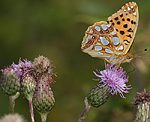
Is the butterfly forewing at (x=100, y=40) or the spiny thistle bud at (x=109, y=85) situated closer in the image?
the spiny thistle bud at (x=109, y=85)

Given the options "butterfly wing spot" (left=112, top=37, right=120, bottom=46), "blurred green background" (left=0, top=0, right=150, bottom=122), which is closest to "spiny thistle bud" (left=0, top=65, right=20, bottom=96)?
"butterfly wing spot" (left=112, top=37, right=120, bottom=46)

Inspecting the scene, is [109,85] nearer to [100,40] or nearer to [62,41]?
[100,40]

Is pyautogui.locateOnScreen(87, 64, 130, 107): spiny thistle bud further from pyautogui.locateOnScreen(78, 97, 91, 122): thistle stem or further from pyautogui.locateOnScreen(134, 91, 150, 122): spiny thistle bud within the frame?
pyautogui.locateOnScreen(134, 91, 150, 122): spiny thistle bud

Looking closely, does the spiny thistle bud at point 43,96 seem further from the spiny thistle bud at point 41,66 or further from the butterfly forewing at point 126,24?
the butterfly forewing at point 126,24

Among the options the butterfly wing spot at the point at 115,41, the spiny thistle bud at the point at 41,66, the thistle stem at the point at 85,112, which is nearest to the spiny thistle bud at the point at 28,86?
the spiny thistle bud at the point at 41,66

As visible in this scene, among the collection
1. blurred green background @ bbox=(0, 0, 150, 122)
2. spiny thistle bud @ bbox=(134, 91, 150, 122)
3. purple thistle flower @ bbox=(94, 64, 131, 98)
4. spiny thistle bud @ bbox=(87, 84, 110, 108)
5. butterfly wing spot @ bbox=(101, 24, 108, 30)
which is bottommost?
spiny thistle bud @ bbox=(134, 91, 150, 122)
